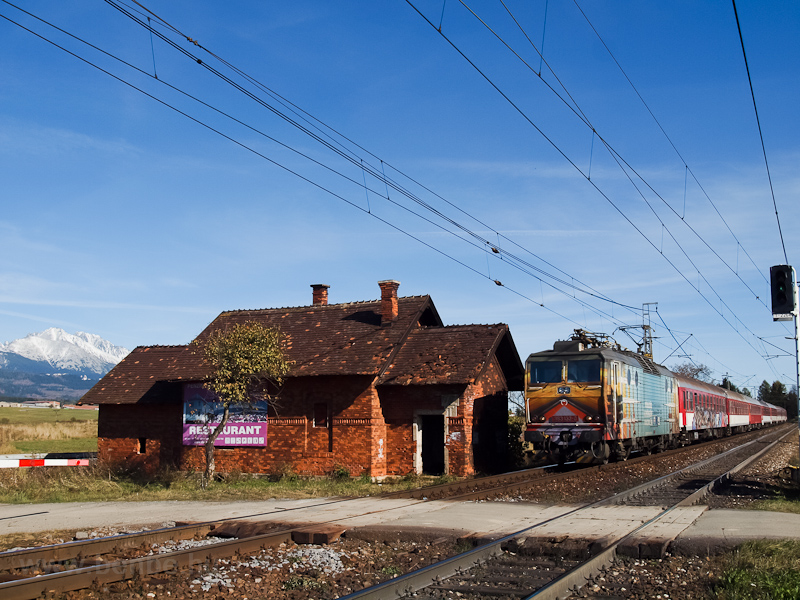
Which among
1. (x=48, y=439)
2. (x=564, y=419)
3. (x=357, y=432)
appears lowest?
(x=48, y=439)

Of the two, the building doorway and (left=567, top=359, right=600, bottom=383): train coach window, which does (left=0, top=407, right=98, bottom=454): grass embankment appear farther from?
(left=567, top=359, right=600, bottom=383): train coach window

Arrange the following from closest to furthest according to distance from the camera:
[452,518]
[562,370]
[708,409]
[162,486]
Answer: [452,518]
[162,486]
[562,370]
[708,409]

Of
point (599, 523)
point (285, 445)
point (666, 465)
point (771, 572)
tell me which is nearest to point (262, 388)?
point (285, 445)

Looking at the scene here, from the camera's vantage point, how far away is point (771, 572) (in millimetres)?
7707

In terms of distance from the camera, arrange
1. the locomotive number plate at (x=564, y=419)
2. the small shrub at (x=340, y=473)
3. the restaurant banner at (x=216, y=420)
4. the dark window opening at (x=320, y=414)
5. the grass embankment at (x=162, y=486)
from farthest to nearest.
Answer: the restaurant banner at (x=216, y=420) → the dark window opening at (x=320, y=414) → the small shrub at (x=340, y=473) → the locomotive number plate at (x=564, y=419) → the grass embankment at (x=162, y=486)

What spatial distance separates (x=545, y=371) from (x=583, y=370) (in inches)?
48.1

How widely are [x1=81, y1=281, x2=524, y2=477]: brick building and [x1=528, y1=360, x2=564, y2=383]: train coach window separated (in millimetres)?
1540

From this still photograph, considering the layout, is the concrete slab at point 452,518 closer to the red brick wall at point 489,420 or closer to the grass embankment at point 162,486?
the grass embankment at point 162,486

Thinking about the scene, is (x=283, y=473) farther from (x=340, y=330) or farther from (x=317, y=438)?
(x=340, y=330)

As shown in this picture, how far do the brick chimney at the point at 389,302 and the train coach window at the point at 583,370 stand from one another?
21.6 ft

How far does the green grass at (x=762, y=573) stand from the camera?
700 centimetres

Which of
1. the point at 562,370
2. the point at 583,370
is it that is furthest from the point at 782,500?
the point at 562,370

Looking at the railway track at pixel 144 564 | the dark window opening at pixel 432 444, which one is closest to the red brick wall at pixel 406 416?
the dark window opening at pixel 432 444

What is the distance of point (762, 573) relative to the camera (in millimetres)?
7582
